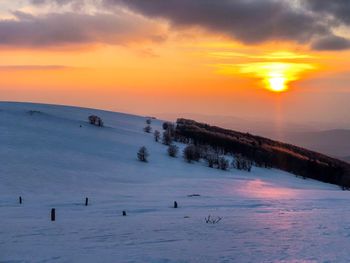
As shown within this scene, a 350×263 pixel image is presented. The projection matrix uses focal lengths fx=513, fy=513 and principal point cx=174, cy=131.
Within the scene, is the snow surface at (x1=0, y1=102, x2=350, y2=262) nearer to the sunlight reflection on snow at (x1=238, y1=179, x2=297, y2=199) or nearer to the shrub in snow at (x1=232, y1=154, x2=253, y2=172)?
the sunlight reflection on snow at (x1=238, y1=179, x2=297, y2=199)

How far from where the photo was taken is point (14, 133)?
6594 cm

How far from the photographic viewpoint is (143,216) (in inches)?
951

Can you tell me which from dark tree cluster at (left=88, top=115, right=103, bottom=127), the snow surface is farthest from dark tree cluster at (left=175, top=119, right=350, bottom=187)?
the snow surface

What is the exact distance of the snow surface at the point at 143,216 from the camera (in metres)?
15.5

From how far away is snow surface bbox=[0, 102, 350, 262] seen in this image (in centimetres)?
1545

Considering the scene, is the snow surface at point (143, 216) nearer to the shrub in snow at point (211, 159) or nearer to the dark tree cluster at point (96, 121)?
the shrub in snow at point (211, 159)

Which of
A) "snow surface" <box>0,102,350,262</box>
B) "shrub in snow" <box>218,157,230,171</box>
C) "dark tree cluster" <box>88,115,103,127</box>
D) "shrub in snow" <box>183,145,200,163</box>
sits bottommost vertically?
"snow surface" <box>0,102,350,262</box>

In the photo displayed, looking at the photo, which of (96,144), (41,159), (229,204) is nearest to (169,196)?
(229,204)

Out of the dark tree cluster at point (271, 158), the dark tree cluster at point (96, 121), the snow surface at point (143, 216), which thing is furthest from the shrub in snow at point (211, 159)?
the dark tree cluster at point (96, 121)

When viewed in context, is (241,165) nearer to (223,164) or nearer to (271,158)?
(223,164)

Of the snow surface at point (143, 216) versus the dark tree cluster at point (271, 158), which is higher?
the dark tree cluster at point (271, 158)

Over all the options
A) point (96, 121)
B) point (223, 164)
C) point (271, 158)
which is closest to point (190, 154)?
point (223, 164)

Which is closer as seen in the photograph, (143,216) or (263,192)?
(143,216)

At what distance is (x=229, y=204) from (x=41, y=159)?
29.0m
